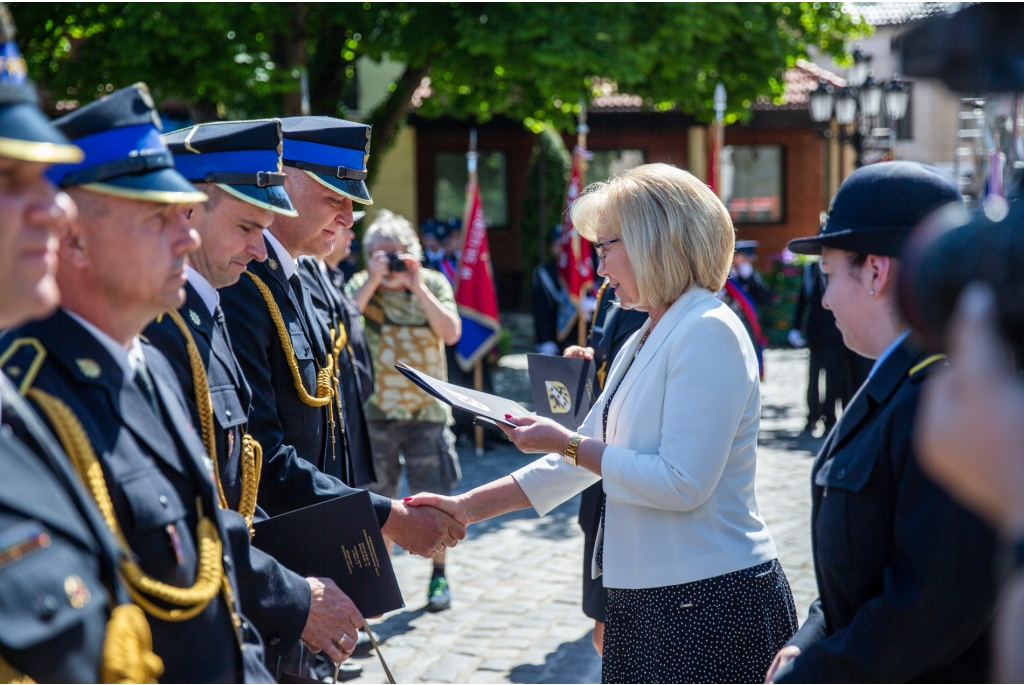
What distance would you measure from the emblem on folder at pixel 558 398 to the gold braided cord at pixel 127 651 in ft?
8.14

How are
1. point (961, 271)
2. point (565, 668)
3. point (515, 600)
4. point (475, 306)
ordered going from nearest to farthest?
point (961, 271) → point (565, 668) → point (515, 600) → point (475, 306)

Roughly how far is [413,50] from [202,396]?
1044 centimetres

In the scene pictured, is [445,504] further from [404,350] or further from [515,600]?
[404,350]

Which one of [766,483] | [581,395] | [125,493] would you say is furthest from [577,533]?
[125,493]

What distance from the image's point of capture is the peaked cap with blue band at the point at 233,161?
260 centimetres

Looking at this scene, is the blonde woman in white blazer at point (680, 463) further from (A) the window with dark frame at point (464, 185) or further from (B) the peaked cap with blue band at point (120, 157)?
(A) the window with dark frame at point (464, 185)

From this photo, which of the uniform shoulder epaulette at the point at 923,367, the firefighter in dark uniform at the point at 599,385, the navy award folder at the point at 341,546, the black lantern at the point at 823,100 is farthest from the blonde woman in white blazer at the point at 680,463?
the black lantern at the point at 823,100

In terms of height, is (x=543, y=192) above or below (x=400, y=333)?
above

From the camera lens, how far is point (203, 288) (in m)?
2.53

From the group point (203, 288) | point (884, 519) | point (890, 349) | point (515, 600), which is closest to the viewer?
point (884, 519)

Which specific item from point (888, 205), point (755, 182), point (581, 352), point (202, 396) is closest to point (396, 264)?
point (581, 352)

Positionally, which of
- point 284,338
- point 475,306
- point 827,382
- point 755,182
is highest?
point 755,182

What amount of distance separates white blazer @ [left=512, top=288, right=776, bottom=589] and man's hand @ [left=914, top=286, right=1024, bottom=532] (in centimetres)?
146

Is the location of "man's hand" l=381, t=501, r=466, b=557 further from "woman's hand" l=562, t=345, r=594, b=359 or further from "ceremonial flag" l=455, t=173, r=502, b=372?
"ceremonial flag" l=455, t=173, r=502, b=372
